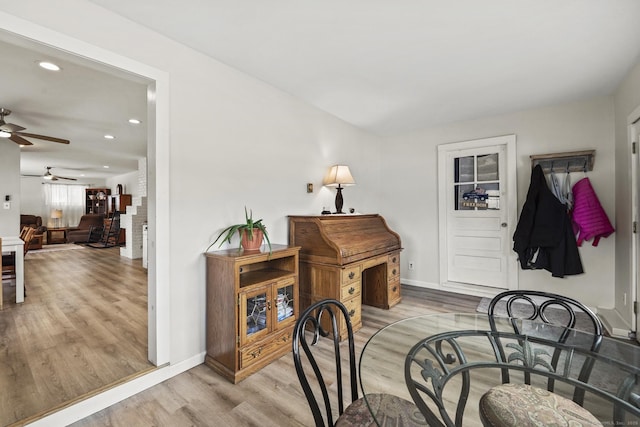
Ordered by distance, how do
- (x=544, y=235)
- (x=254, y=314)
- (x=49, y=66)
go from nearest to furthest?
(x=254, y=314), (x=49, y=66), (x=544, y=235)

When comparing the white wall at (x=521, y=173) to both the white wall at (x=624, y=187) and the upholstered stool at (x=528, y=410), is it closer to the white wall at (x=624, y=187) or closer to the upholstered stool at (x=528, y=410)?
the white wall at (x=624, y=187)

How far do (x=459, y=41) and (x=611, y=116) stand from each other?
2.37 metres

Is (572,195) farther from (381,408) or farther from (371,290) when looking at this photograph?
(381,408)

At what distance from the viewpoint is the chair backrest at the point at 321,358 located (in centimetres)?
99

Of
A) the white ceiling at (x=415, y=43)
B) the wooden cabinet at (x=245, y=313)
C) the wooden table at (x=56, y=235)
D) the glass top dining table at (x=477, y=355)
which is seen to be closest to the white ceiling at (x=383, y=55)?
the white ceiling at (x=415, y=43)

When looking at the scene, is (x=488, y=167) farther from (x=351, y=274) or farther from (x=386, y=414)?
(x=386, y=414)

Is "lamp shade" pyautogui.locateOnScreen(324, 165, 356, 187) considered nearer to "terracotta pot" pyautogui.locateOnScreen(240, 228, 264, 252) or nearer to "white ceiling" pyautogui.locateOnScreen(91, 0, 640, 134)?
"white ceiling" pyautogui.locateOnScreen(91, 0, 640, 134)

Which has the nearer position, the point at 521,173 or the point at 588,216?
the point at 588,216

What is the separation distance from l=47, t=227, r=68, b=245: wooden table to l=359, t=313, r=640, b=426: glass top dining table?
11810 mm

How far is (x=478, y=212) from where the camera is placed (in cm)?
382

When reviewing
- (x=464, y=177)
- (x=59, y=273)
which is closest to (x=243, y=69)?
(x=464, y=177)

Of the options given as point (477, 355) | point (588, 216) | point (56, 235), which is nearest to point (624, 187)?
point (588, 216)

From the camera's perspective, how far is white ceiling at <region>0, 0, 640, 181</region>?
1.74m

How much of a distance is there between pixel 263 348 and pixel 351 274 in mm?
1029
